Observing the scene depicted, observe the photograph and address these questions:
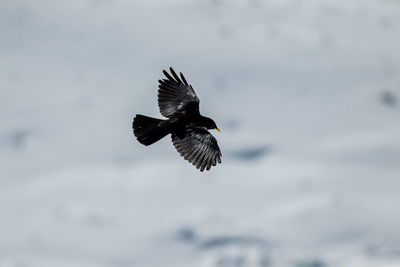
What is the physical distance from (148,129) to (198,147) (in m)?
1.94

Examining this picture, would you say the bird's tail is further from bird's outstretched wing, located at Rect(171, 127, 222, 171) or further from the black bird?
bird's outstretched wing, located at Rect(171, 127, 222, 171)

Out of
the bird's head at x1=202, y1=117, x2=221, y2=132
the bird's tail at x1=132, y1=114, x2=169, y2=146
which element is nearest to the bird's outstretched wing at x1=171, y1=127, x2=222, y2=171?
the bird's head at x1=202, y1=117, x2=221, y2=132

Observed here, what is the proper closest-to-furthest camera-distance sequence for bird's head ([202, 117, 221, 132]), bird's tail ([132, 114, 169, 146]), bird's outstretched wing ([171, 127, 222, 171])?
bird's tail ([132, 114, 169, 146]) → bird's outstretched wing ([171, 127, 222, 171]) → bird's head ([202, 117, 221, 132])

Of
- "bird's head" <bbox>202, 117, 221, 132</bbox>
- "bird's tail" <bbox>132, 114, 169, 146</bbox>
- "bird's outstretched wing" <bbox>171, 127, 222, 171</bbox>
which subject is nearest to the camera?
"bird's tail" <bbox>132, 114, 169, 146</bbox>

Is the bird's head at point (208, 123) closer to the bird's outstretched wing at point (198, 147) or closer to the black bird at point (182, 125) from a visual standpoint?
the black bird at point (182, 125)

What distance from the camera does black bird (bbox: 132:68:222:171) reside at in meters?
17.2

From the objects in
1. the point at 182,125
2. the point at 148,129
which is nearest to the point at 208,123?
the point at 182,125

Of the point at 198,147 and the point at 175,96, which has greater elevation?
the point at 175,96

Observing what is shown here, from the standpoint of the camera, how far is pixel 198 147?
1764 centimetres

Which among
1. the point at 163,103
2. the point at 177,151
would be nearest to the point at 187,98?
the point at 163,103

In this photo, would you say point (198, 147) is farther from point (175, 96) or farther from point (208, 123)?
point (175, 96)

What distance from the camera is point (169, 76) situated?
62.0 feet

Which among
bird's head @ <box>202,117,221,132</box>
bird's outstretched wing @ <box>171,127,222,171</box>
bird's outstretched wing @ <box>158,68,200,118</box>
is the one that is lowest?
bird's outstretched wing @ <box>171,127,222,171</box>

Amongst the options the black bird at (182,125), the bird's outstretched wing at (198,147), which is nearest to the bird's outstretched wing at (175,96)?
the black bird at (182,125)
